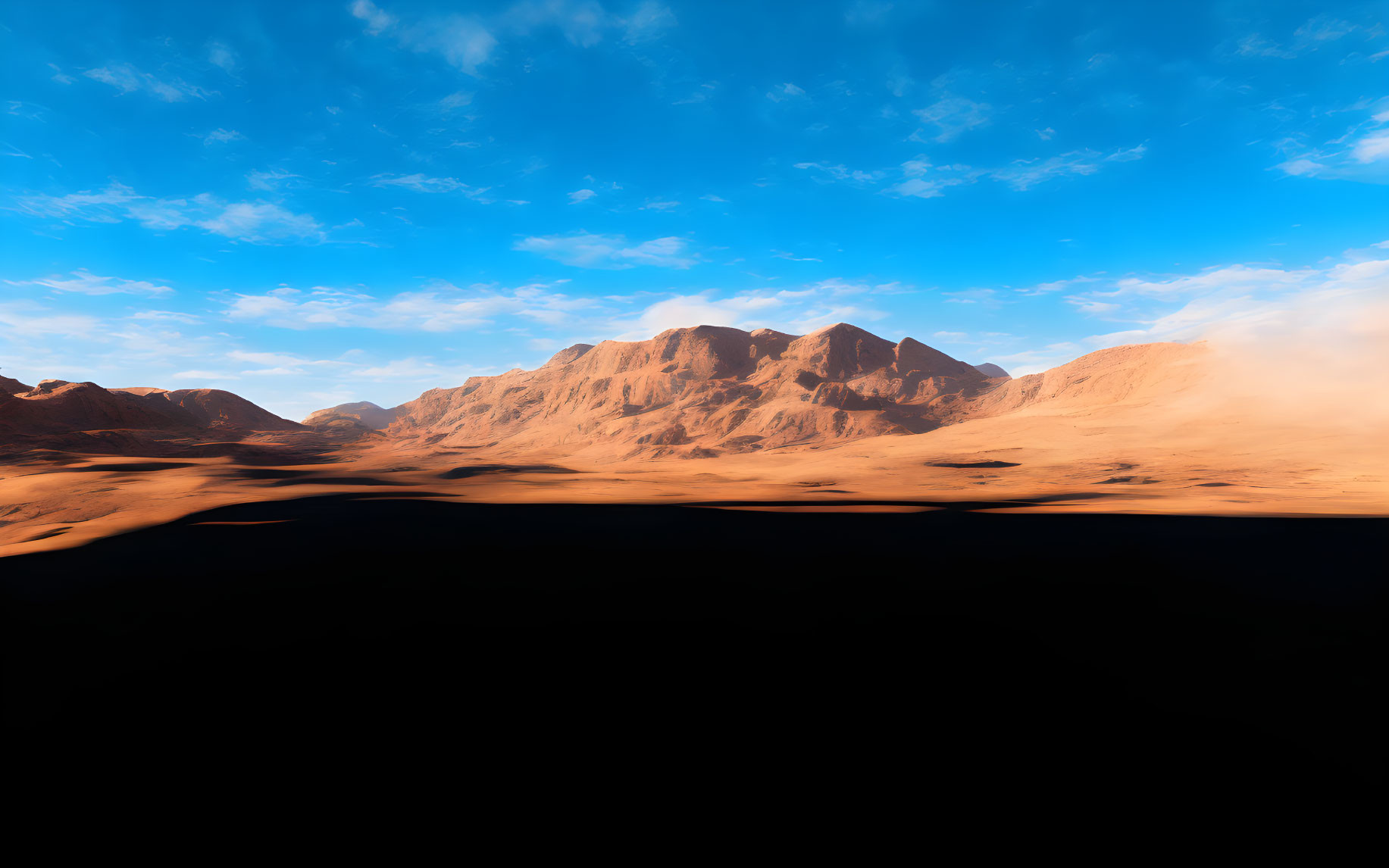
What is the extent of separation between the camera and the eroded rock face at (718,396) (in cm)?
7681

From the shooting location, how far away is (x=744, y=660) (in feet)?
Result: 24.2

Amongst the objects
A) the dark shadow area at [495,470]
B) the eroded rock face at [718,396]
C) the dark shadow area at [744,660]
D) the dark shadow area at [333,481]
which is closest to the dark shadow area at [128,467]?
the dark shadow area at [333,481]

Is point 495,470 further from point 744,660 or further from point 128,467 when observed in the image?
point 744,660

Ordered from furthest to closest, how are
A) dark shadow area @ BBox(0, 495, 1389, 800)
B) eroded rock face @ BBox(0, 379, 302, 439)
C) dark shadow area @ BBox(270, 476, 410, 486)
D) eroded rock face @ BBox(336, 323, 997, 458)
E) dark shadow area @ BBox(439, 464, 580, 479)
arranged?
eroded rock face @ BBox(336, 323, 997, 458) → eroded rock face @ BBox(0, 379, 302, 439) → dark shadow area @ BBox(439, 464, 580, 479) → dark shadow area @ BBox(270, 476, 410, 486) → dark shadow area @ BBox(0, 495, 1389, 800)

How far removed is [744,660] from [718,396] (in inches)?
Answer: 3345

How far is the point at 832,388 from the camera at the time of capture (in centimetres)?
8325

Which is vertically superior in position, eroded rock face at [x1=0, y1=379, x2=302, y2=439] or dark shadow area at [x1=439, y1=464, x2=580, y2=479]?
eroded rock face at [x1=0, y1=379, x2=302, y2=439]

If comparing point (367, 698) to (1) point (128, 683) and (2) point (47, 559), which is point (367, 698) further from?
(2) point (47, 559)

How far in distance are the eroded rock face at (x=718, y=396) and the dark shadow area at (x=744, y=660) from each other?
56.8m

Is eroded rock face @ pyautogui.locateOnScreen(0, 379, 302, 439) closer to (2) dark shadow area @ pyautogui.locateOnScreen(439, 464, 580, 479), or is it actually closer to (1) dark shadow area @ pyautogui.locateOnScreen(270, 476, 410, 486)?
(1) dark shadow area @ pyautogui.locateOnScreen(270, 476, 410, 486)

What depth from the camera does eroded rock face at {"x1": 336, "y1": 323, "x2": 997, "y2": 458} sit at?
76.8m

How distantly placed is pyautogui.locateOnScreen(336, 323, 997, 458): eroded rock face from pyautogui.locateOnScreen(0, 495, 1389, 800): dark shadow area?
186ft

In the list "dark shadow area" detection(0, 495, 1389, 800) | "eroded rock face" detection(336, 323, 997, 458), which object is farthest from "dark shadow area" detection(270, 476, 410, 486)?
"eroded rock face" detection(336, 323, 997, 458)

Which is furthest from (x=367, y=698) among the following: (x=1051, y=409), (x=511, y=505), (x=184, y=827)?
(x=1051, y=409)
